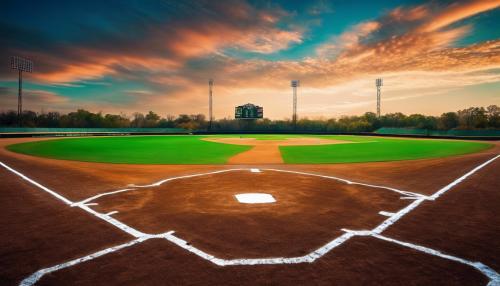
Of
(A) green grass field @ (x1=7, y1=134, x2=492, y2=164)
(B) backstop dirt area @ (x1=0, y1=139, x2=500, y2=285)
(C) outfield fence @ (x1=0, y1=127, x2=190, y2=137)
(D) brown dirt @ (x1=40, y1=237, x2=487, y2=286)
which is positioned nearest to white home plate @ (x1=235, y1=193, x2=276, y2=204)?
(B) backstop dirt area @ (x1=0, y1=139, x2=500, y2=285)

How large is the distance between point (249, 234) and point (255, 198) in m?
2.76

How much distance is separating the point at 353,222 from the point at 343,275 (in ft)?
7.72

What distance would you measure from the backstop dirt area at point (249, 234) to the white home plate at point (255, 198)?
22cm

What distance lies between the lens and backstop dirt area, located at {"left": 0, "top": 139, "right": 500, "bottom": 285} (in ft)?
12.5

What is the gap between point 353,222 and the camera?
5.95 m

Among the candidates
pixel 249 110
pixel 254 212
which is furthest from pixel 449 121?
pixel 254 212

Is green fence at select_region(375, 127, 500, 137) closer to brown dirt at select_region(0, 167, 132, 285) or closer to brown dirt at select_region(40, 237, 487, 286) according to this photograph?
brown dirt at select_region(40, 237, 487, 286)

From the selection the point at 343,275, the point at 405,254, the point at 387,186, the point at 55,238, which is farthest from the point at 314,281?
the point at 387,186

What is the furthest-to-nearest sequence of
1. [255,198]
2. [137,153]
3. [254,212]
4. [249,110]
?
[249,110] → [137,153] → [255,198] → [254,212]

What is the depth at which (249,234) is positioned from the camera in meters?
5.25

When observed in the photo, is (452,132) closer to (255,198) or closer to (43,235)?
(255,198)

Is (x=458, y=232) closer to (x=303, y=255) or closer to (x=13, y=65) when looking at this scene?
(x=303, y=255)

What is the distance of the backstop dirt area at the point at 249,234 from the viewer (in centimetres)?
380

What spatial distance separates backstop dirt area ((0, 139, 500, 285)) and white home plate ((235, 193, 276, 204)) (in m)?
0.22
